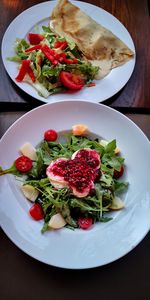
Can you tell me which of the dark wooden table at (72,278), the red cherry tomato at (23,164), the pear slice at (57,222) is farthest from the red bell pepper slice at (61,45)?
the pear slice at (57,222)

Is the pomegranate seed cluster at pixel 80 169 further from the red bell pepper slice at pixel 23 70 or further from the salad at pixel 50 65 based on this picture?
the red bell pepper slice at pixel 23 70

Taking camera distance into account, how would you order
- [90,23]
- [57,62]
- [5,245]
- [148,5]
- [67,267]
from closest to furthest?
[67,267]
[5,245]
[57,62]
[90,23]
[148,5]

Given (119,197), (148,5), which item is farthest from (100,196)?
(148,5)

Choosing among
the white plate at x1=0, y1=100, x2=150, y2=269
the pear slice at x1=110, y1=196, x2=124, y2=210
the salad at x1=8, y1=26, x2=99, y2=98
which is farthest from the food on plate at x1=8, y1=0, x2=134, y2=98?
the pear slice at x1=110, y1=196, x2=124, y2=210

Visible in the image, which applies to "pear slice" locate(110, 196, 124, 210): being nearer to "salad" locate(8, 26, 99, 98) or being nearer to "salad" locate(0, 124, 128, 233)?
"salad" locate(0, 124, 128, 233)

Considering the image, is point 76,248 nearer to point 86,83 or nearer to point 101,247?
point 101,247

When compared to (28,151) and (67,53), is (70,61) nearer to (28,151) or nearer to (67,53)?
(67,53)

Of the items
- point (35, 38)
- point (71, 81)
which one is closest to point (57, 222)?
point (71, 81)
